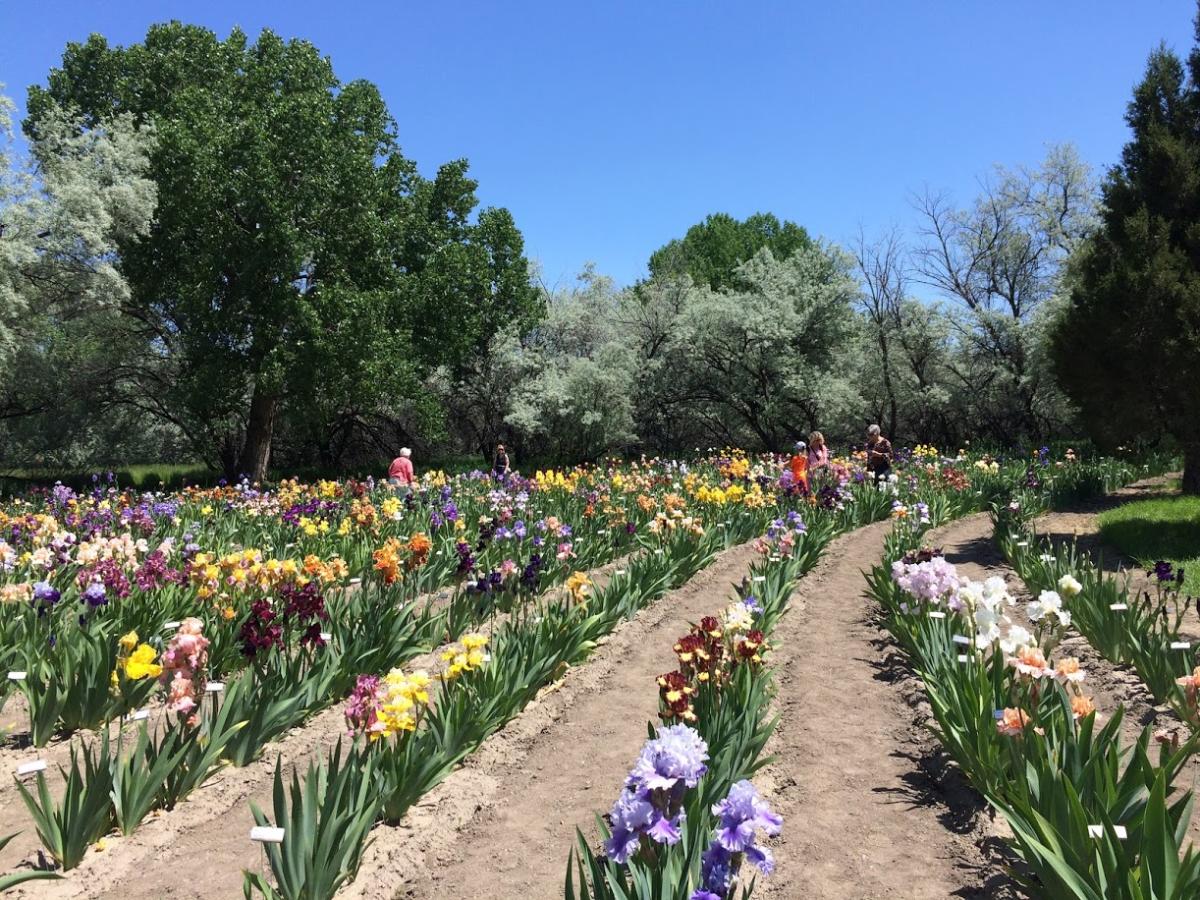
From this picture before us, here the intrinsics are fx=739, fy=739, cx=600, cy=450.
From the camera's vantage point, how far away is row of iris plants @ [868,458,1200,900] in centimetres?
221

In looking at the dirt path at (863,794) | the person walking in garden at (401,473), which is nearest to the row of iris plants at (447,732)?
the dirt path at (863,794)

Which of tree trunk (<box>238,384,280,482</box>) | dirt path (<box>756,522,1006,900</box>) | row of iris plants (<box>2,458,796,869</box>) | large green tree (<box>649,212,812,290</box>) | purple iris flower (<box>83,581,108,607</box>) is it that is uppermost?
large green tree (<box>649,212,812,290</box>)

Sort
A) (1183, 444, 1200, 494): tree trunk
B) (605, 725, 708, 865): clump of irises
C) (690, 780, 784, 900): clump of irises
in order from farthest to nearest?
(1183, 444, 1200, 494): tree trunk < (605, 725, 708, 865): clump of irises < (690, 780, 784, 900): clump of irises

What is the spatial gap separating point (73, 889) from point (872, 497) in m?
10.7

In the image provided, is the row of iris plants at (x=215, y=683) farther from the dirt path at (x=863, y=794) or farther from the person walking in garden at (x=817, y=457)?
the person walking in garden at (x=817, y=457)

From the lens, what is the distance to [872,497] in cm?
1141

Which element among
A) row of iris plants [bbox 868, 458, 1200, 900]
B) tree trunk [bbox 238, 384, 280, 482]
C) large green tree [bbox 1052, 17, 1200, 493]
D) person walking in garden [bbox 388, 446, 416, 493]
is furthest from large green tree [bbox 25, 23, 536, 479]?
row of iris plants [bbox 868, 458, 1200, 900]

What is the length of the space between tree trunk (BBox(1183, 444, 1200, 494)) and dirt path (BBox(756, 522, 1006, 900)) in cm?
893

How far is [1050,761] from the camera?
288 cm

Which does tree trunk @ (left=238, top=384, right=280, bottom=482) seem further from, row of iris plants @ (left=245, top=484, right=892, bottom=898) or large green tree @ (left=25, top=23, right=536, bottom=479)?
row of iris plants @ (left=245, top=484, right=892, bottom=898)

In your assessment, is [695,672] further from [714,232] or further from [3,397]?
[714,232]

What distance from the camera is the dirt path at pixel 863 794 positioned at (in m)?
2.94

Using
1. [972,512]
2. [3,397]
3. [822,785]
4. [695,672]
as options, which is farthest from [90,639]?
[3,397]

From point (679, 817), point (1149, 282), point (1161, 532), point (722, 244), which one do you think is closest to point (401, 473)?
point (679, 817)
